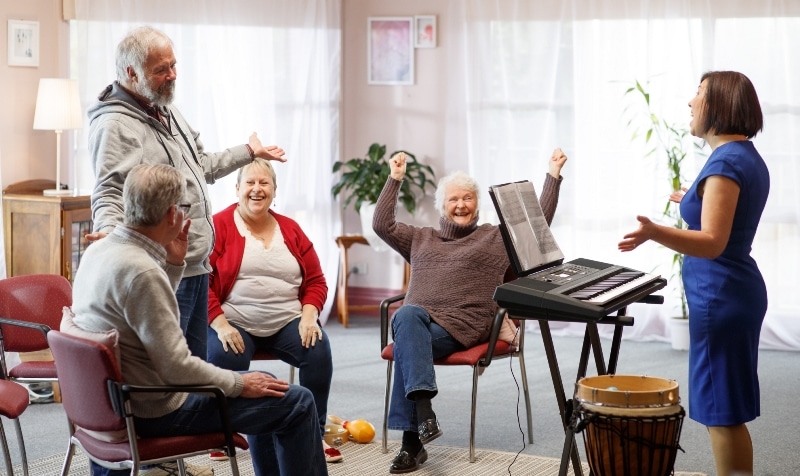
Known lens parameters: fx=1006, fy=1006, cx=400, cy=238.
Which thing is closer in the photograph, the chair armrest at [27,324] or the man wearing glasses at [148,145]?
the man wearing glasses at [148,145]

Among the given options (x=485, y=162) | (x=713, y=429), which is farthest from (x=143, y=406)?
(x=485, y=162)

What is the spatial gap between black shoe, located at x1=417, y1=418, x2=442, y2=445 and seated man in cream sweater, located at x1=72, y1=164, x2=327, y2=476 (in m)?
0.79

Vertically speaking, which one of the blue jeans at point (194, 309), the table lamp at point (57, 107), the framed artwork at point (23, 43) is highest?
the framed artwork at point (23, 43)

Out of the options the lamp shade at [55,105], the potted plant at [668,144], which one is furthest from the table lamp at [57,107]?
the potted plant at [668,144]

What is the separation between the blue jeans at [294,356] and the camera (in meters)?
3.59

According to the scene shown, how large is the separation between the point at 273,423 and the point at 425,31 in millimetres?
4188

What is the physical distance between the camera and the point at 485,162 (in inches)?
244

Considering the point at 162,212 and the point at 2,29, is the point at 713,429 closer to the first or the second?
the point at 162,212

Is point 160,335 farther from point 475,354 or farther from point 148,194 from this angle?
point 475,354

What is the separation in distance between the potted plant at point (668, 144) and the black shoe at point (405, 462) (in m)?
2.51

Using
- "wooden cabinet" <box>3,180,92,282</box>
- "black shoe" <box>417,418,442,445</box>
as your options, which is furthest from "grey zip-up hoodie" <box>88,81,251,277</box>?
"wooden cabinet" <box>3,180,92,282</box>

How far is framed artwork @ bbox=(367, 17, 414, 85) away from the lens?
6387mm

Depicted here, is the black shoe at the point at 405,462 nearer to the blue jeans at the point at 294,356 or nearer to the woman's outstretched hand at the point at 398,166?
the blue jeans at the point at 294,356

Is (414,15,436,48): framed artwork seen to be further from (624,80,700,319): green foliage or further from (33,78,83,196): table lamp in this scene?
(33,78,83,196): table lamp
